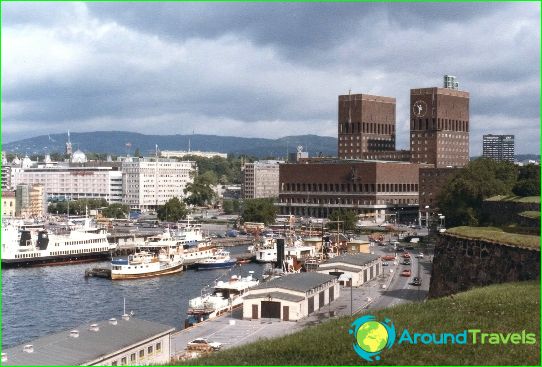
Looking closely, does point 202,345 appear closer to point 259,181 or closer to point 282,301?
point 282,301

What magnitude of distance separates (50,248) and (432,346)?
63586 mm

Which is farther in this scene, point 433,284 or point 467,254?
point 433,284

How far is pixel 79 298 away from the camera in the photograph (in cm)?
5372

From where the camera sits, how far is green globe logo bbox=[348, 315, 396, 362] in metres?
20.5

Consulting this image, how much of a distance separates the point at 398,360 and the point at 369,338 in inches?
74.9

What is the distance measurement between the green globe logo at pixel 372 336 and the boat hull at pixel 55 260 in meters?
59.2

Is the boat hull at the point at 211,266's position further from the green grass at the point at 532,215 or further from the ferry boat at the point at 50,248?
the green grass at the point at 532,215

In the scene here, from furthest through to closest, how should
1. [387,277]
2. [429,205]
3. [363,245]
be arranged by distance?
[429,205] → [363,245] → [387,277]

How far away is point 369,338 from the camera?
70.9 feet

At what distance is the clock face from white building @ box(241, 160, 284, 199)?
59.2m

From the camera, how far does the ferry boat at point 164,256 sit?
6581cm

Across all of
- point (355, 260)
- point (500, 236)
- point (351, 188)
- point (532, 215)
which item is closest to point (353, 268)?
point (355, 260)

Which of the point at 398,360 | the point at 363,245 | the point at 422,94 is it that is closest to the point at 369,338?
the point at 398,360

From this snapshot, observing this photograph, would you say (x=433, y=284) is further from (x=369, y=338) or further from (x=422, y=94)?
(x=422, y=94)
